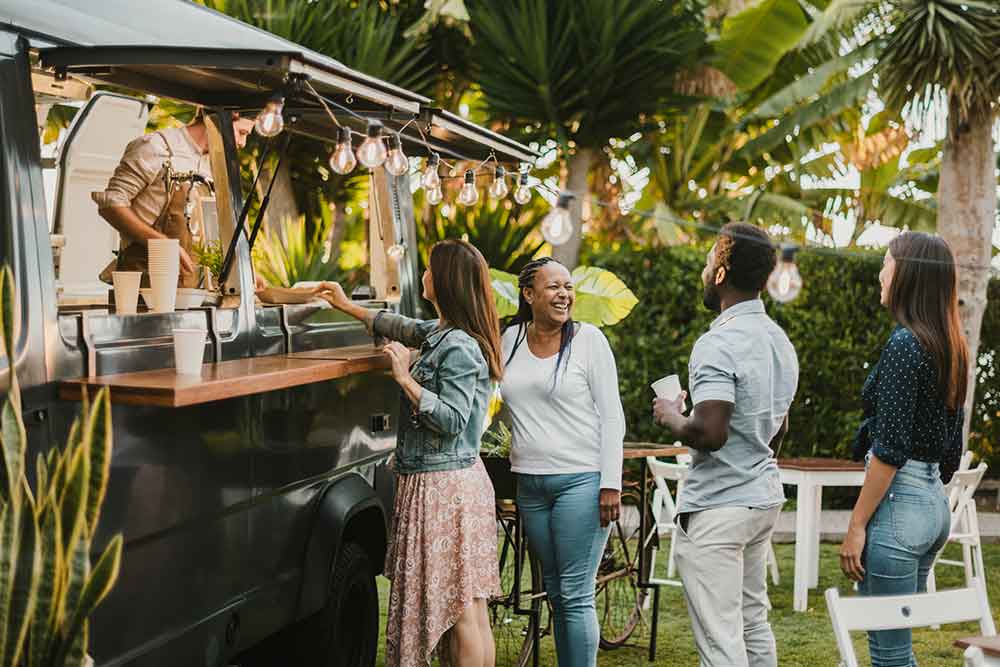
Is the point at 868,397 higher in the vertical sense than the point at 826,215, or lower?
lower

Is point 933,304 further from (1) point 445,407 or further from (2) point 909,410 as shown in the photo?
(1) point 445,407

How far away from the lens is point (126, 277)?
4035 mm

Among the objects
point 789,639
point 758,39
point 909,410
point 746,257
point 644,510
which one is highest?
point 758,39

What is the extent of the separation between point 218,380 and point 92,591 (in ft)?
2.44

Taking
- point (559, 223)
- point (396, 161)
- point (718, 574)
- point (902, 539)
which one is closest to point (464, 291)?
point (396, 161)

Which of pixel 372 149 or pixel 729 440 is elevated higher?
pixel 372 149

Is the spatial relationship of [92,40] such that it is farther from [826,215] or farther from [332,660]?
[826,215]

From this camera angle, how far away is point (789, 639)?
733cm

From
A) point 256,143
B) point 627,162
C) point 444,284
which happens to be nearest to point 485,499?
point 444,284

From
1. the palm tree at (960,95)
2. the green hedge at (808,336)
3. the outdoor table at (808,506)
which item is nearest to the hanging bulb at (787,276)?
the outdoor table at (808,506)

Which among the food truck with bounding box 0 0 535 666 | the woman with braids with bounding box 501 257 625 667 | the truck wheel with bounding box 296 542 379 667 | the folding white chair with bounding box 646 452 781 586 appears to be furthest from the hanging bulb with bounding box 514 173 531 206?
the folding white chair with bounding box 646 452 781 586

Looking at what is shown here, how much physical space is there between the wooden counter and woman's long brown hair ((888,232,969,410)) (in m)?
1.96

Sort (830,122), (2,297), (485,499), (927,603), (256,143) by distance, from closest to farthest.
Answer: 1. (2,297)
2. (927,603)
3. (485,499)
4. (256,143)
5. (830,122)

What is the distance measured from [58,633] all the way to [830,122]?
1287 cm
